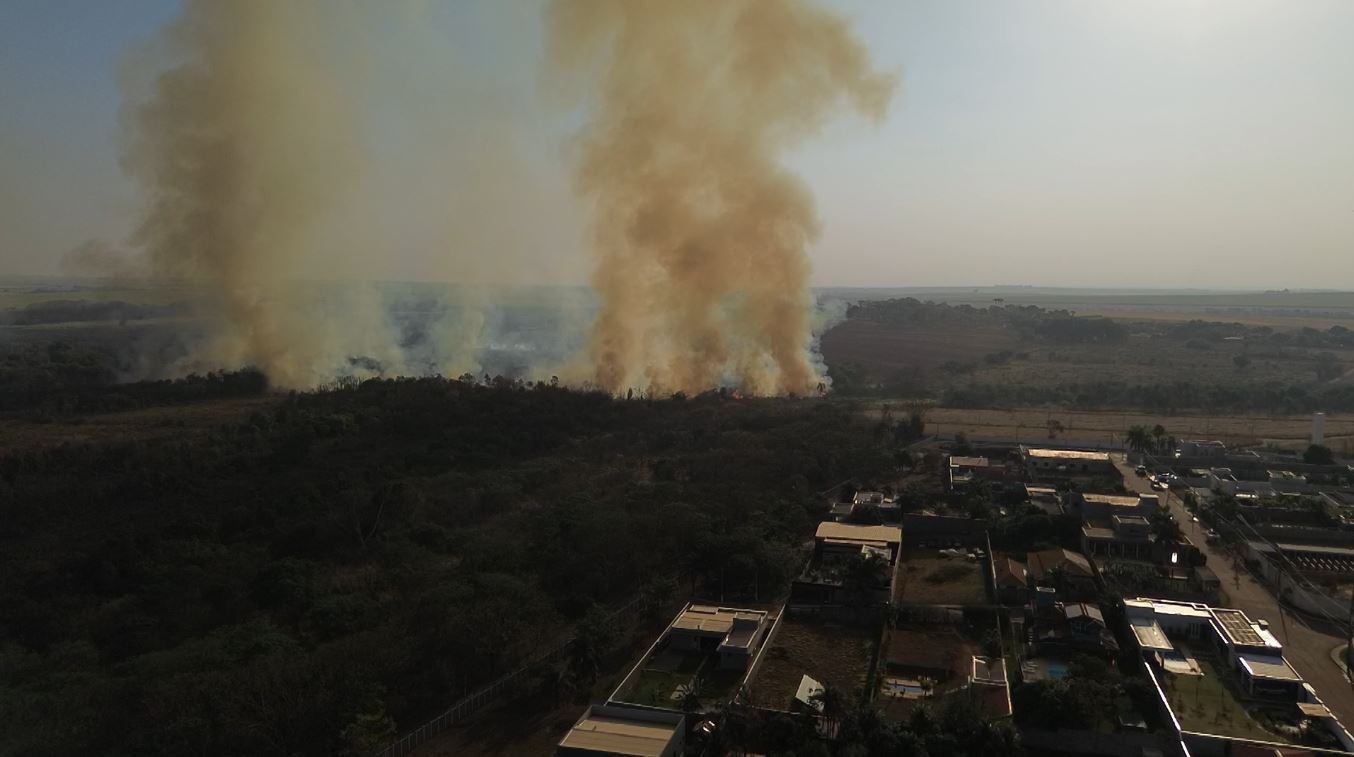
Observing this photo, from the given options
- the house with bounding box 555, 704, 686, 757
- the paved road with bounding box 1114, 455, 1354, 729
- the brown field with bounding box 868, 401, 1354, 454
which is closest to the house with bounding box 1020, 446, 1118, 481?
the paved road with bounding box 1114, 455, 1354, 729

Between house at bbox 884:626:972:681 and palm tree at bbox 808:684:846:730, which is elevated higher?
palm tree at bbox 808:684:846:730

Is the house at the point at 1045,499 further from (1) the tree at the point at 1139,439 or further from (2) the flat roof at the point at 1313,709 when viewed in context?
(2) the flat roof at the point at 1313,709

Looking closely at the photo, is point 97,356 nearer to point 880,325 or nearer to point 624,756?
point 624,756

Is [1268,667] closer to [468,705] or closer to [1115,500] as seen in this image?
[1115,500]

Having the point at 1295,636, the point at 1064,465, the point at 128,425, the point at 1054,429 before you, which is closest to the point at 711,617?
the point at 1295,636

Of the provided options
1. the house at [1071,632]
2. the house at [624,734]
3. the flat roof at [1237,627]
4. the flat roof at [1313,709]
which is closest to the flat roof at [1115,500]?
the flat roof at [1237,627]

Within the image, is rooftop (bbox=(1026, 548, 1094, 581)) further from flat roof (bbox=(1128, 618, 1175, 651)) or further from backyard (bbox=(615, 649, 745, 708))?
backyard (bbox=(615, 649, 745, 708))
